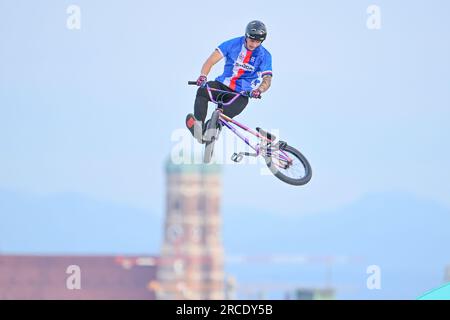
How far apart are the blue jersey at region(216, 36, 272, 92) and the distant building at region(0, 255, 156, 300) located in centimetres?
6665

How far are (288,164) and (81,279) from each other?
7923cm

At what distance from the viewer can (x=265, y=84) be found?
18.2m

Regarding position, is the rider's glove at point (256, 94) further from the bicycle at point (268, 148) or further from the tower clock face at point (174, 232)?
the tower clock face at point (174, 232)

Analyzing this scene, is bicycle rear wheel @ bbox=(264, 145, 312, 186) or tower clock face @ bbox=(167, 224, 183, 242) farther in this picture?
tower clock face @ bbox=(167, 224, 183, 242)

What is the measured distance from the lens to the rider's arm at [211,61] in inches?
716

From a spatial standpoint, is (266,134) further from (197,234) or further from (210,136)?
(197,234)

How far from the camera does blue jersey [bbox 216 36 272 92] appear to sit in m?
18.5

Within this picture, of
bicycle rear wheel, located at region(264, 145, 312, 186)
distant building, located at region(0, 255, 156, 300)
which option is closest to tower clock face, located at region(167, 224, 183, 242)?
distant building, located at region(0, 255, 156, 300)

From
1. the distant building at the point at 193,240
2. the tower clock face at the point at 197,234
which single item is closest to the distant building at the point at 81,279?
the distant building at the point at 193,240

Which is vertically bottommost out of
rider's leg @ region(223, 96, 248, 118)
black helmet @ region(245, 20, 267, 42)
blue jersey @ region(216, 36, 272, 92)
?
rider's leg @ region(223, 96, 248, 118)

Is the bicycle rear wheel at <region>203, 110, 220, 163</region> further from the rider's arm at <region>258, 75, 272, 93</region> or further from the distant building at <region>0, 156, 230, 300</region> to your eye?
the distant building at <region>0, 156, 230, 300</region>
